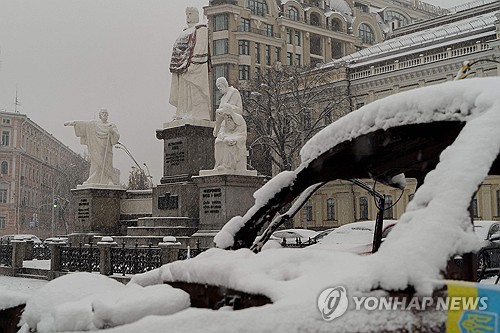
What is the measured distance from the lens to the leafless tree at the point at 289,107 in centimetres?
4059

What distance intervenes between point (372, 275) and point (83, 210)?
20938 mm

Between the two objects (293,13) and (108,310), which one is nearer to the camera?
(108,310)

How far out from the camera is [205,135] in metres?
21.2

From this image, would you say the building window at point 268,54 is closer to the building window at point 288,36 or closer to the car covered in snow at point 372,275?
the building window at point 288,36

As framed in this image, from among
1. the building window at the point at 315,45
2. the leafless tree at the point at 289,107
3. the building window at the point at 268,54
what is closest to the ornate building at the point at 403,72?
the leafless tree at the point at 289,107

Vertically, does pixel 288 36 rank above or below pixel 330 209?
above

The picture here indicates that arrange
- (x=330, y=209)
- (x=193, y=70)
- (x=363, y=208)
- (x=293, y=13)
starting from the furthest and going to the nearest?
(x=293, y=13)
(x=330, y=209)
(x=363, y=208)
(x=193, y=70)

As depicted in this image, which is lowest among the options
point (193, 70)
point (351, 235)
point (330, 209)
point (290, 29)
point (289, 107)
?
point (351, 235)

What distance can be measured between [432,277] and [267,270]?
0.77m

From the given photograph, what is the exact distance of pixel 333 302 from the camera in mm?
2324

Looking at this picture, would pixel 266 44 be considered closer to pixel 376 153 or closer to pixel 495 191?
pixel 495 191

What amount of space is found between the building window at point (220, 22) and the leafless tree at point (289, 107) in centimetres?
1514

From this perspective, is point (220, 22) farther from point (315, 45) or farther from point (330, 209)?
point (330, 209)

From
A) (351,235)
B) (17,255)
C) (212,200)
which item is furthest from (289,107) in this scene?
(351,235)
